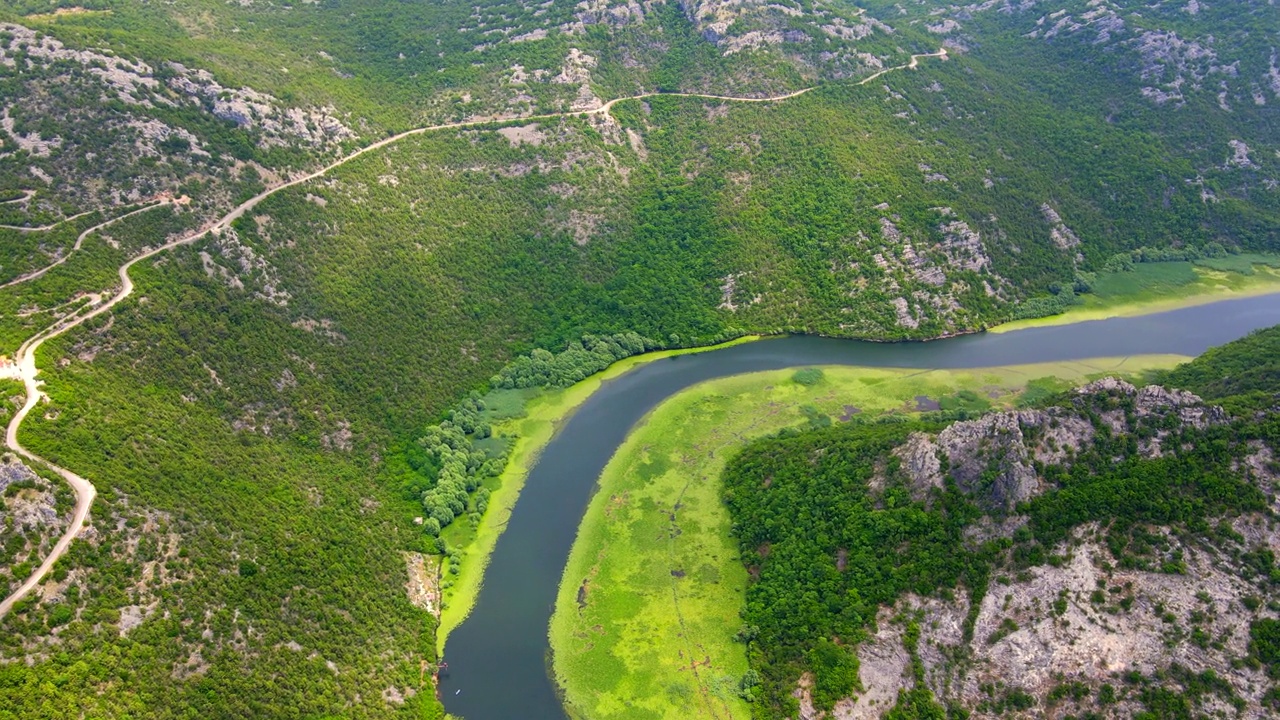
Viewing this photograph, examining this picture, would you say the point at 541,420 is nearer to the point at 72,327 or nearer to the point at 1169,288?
the point at 72,327

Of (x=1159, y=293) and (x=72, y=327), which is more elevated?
(x=72, y=327)

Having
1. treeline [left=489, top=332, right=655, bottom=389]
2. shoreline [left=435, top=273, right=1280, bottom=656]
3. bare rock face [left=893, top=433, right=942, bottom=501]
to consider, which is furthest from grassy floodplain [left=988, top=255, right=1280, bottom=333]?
treeline [left=489, top=332, right=655, bottom=389]

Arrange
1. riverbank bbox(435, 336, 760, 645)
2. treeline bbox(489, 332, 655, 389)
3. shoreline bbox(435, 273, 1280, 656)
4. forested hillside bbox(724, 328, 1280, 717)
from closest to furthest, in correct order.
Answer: forested hillside bbox(724, 328, 1280, 717) → riverbank bbox(435, 336, 760, 645) → shoreline bbox(435, 273, 1280, 656) → treeline bbox(489, 332, 655, 389)

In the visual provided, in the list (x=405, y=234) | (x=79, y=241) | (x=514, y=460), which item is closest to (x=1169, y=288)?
(x=514, y=460)


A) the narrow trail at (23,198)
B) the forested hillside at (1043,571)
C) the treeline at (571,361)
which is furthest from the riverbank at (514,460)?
the narrow trail at (23,198)

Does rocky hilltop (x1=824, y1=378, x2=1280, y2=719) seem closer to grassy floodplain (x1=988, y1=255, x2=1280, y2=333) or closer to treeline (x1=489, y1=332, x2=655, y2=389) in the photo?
treeline (x1=489, y1=332, x2=655, y2=389)

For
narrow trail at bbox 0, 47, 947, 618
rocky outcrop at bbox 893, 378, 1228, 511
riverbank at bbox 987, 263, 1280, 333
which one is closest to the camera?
narrow trail at bbox 0, 47, 947, 618

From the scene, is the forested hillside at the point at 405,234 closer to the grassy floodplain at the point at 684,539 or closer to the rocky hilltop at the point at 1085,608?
the grassy floodplain at the point at 684,539

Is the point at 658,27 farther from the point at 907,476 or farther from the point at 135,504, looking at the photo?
the point at 135,504
